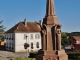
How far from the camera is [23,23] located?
4834 centimetres

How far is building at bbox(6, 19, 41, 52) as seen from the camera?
45.3 m

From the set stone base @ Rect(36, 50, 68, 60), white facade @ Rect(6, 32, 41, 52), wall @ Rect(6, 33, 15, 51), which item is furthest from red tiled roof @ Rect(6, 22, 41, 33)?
stone base @ Rect(36, 50, 68, 60)

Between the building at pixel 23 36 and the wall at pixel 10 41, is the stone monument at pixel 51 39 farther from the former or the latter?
the wall at pixel 10 41

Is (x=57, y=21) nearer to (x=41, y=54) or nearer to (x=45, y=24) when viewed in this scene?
(x=45, y=24)

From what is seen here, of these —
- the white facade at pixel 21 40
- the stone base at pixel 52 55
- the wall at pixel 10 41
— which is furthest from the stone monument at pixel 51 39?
the wall at pixel 10 41

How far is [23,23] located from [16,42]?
5.88 metres

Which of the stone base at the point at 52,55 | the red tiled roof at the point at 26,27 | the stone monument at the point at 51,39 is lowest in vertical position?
the stone base at the point at 52,55

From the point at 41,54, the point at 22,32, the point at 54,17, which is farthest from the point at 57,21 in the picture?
the point at 22,32

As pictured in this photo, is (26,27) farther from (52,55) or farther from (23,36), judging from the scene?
(52,55)

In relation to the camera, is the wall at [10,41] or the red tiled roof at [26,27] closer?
the red tiled roof at [26,27]

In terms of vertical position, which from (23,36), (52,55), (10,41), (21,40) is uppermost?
(23,36)

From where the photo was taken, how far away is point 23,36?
4616 centimetres

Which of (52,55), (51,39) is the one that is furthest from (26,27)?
(52,55)

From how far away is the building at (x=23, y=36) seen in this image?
4531 cm
